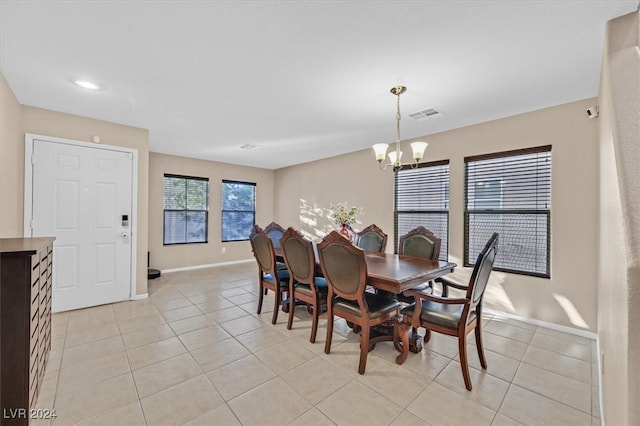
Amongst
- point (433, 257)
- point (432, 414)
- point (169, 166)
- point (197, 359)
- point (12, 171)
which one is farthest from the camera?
point (169, 166)

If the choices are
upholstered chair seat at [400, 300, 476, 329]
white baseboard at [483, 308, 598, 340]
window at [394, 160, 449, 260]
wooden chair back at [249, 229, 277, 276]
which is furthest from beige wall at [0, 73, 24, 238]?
white baseboard at [483, 308, 598, 340]

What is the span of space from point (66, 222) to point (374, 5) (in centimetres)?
421

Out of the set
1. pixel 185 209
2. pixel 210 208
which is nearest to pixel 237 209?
pixel 210 208

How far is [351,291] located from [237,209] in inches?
207

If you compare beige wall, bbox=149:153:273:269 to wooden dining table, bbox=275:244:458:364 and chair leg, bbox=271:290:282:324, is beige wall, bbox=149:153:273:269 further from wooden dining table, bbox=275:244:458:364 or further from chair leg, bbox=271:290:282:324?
wooden dining table, bbox=275:244:458:364

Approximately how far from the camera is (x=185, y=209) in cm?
607

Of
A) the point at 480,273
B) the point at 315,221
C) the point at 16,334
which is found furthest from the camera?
the point at 315,221

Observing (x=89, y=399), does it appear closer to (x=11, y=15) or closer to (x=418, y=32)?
(x=11, y=15)

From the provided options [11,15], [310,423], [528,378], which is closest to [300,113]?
[11,15]

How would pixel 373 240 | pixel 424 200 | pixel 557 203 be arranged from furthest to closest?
1. pixel 424 200
2. pixel 373 240
3. pixel 557 203

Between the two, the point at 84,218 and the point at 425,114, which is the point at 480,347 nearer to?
the point at 425,114

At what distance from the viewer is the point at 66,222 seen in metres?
3.45

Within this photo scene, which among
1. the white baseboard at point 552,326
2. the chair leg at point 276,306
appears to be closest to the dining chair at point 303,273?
the chair leg at point 276,306

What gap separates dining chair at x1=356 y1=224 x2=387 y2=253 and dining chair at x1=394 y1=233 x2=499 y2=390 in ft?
5.01
